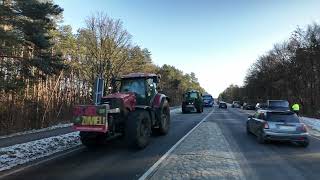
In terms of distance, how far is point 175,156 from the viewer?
14039 millimetres

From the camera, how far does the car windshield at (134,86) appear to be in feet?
61.8

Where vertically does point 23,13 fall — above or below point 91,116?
above

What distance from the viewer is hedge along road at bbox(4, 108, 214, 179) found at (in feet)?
36.2

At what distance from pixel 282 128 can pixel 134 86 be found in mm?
6287

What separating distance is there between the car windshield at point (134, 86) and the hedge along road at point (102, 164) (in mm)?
2502

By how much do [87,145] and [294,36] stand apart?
49.7 metres

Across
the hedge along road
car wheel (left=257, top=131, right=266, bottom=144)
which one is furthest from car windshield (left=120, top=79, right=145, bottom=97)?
car wheel (left=257, top=131, right=266, bottom=144)

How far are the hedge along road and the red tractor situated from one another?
495 mm

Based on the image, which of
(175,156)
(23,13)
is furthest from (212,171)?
(23,13)

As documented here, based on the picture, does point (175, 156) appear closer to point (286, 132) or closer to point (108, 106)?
point (108, 106)

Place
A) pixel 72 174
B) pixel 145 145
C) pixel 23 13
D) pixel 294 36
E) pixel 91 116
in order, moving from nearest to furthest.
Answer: pixel 72 174 < pixel 91 116 < pixel 145 145 < pixel 23 13 < pixel 294 36

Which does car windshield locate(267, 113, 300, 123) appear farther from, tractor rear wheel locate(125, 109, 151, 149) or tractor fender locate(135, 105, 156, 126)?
tractor rear wheel locate(125, 109, 151, 149)

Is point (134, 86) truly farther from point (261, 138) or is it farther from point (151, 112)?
point (261, 138)

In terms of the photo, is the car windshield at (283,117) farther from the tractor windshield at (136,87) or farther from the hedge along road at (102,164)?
the tractor windshield at (136,87)
